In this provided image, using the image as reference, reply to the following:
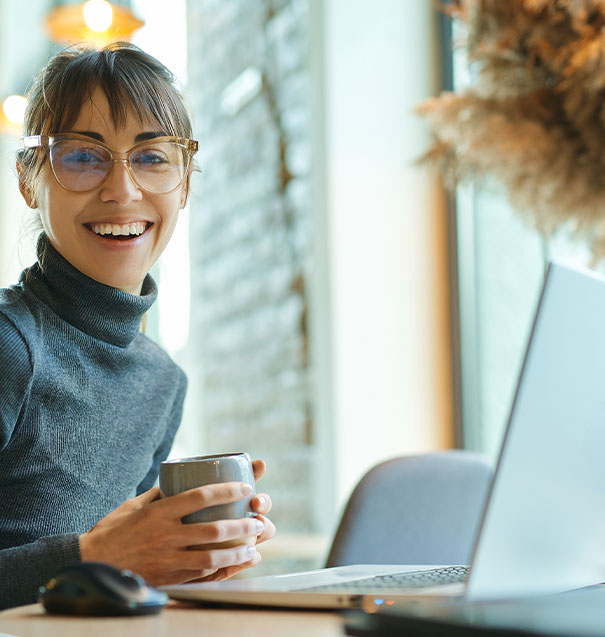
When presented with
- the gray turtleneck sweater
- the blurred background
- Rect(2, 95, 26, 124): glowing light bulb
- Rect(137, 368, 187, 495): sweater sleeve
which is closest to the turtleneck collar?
the gray turtleneck sweater

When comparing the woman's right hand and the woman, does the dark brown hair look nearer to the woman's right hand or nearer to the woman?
the woman

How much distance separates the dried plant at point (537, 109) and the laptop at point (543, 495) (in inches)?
38.6

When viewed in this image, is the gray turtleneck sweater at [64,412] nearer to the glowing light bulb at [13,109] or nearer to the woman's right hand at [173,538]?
the woman's right hand at [173,538]

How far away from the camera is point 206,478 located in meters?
0.84

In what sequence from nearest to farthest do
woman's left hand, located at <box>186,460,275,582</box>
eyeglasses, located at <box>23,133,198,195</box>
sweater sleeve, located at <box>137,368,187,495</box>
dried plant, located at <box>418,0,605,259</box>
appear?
1. woman's left hand, located at <box>186,460,275,582</box>
2. eyeglasses, located at <box>23,133,198,195</box>
3. sweater sleeve, located at <box>137,368,187,495</box>
4. dried plant, located at <box>418,0,605,259</box>

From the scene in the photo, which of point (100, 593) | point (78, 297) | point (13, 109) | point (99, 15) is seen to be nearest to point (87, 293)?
point (78, 297)

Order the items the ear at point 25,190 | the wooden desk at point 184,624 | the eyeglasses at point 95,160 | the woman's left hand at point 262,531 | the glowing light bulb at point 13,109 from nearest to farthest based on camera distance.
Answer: the wooden desk at point 184,624, the woman's left hand at point 262,531, the eyeglasses at point 95,160, the ear at point 25,190, the glowing light bulb at point 13,109

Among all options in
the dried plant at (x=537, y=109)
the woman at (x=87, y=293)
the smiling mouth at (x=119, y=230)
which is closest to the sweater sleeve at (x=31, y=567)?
the woman at (x=87, y=293)

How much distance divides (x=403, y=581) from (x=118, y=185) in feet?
1.97

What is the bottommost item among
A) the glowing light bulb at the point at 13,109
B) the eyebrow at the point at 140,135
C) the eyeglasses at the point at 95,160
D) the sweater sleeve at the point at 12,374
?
the sweater sleeve at the point at 12,374

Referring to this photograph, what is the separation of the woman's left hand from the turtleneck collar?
0.31 meters

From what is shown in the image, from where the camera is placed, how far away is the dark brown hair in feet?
3.78

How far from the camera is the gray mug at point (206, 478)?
840mm

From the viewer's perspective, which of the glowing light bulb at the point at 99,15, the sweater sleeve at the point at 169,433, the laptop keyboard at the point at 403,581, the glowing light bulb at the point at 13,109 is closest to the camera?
the laptop keyboard at the point at 403,581
